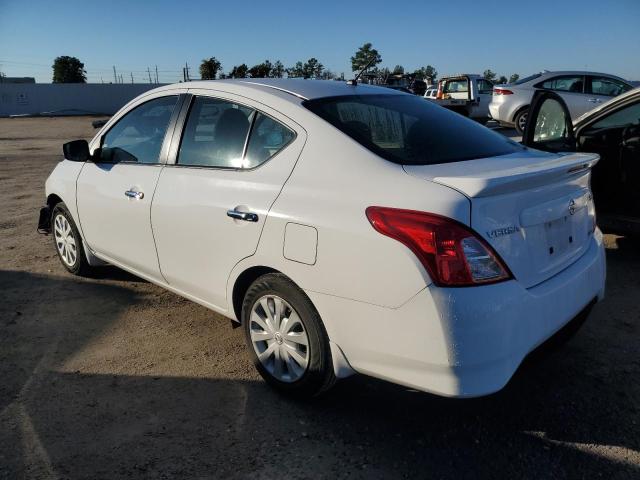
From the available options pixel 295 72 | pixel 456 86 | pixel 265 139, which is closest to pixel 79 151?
pixel 265 139

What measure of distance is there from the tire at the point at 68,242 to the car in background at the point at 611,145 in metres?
3.72

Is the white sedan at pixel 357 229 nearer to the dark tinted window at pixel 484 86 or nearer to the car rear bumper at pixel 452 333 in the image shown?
the car rear bumper at pixel 452 333

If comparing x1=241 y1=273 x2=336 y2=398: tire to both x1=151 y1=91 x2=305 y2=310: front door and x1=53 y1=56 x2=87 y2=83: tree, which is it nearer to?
x1=151 y1=91 x2=305 y2=310: front door

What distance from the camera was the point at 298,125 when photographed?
2701 mm

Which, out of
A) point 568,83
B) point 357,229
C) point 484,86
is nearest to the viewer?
point 357,229

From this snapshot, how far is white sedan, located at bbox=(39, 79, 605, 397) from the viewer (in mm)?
2098

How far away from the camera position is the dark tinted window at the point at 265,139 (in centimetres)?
276

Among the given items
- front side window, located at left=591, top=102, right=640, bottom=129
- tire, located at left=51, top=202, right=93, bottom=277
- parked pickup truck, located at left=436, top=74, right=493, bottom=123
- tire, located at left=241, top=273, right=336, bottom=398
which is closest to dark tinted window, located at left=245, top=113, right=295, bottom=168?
tire, located at left=241, top=273, right=336, bottom=398

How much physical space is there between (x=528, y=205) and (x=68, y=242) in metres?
3.82

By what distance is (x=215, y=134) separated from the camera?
317 cm

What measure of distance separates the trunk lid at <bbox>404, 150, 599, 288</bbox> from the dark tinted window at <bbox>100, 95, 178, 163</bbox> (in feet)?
6.12

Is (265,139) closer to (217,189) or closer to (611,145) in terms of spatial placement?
(217,189)

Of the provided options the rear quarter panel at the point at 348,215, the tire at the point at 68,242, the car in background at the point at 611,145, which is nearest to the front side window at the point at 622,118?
the car in background at the point at 611,145

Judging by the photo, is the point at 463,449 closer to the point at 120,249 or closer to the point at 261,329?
the point at 261,329
